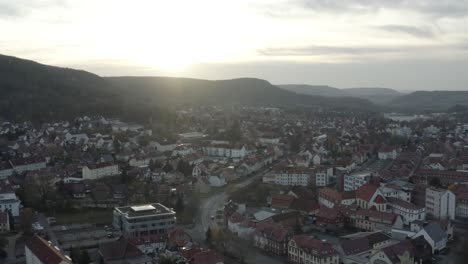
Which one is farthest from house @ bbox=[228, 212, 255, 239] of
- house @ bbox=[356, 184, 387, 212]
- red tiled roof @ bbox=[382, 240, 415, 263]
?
house @ bbox=[356, 184, 387, 212]

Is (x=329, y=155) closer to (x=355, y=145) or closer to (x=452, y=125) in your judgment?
(x=355, y=145)

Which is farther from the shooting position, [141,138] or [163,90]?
[163,90]

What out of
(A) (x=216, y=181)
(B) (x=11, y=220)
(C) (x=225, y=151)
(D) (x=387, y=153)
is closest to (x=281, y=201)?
(A) (x=216, y=181)

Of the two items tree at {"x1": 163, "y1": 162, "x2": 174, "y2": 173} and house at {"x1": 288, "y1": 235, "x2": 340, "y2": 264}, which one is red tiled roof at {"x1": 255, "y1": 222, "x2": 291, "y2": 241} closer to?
house at {"x1": 288, "y1": 235, "x2": 340, "y2": 264}

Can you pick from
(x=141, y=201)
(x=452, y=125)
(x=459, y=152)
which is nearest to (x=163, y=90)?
(x=452, y=125)

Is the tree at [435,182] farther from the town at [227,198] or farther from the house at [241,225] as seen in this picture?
the house at [241,225]

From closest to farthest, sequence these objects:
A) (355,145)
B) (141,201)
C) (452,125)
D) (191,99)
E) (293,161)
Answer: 1. (141,201)
2. (293,161)
3. (355,145)
4. (452,125)
5. (191,99)
